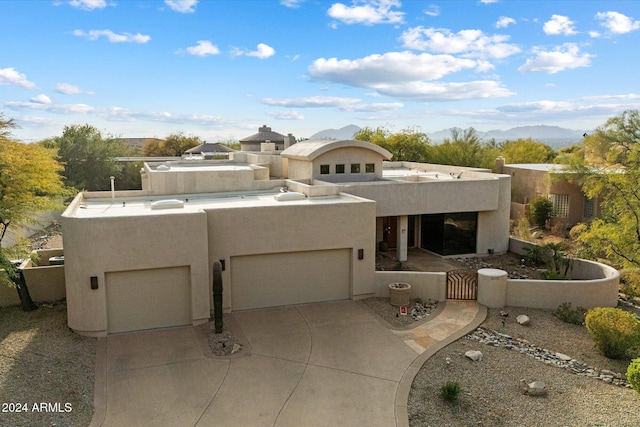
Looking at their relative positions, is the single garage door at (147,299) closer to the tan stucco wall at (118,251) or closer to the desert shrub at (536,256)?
the tan stucco wall at (118,251)

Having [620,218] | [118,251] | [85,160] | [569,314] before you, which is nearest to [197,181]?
[118,251]

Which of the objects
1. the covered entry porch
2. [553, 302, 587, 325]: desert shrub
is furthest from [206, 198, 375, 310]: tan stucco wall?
[553, 302, 587, 325]: desert shrub

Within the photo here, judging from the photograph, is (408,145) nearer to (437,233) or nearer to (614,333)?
(437,233)

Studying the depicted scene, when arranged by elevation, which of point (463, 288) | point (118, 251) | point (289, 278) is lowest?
point (463, 288)

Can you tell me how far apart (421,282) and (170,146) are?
65403 mm

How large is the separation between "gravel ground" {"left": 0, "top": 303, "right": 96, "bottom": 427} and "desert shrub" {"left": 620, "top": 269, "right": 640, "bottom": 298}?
21.9 meters

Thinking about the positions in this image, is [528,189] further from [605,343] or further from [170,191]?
[170,191]

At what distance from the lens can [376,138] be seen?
56406 mm

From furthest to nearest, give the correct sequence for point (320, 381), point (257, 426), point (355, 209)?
point (355, 209)
point (320, 381)
point (257, 426)

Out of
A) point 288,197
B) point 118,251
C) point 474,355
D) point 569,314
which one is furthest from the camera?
point 288,197

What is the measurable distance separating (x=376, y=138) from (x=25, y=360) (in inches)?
1846

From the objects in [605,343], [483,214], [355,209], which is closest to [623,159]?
[483,214]

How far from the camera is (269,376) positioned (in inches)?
528

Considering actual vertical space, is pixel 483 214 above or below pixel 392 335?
above
